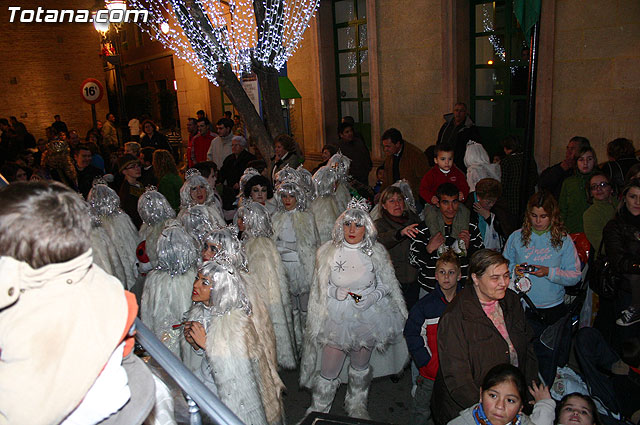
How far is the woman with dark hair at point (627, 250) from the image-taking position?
14.5ft

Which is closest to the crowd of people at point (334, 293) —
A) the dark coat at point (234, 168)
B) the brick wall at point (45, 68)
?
the dark coat at point (234, 168)

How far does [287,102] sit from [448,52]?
220 inches

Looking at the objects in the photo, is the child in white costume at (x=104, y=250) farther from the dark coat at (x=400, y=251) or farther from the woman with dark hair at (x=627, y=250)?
the woman with dark hair at (x=627, y=250)

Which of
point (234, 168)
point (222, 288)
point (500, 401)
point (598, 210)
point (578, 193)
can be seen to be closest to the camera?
point (500, 401)

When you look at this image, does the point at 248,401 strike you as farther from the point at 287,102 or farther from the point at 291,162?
the point at 287,102

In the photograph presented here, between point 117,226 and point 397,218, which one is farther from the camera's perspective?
point 117,226

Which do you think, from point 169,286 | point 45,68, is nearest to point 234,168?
point 169,286

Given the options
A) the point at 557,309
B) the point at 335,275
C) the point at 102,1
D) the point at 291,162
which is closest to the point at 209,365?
the point at 335,275

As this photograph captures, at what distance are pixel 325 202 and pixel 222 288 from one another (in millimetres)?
3318

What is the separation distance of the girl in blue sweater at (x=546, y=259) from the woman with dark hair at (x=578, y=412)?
3.74 feet

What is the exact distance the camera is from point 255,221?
5340 mm

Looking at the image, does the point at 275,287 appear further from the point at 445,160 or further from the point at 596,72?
the point at 596,72

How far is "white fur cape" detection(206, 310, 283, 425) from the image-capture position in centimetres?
344

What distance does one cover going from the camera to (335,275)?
475cm
